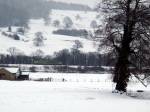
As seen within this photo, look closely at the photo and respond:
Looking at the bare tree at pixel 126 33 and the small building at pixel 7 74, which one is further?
the small building at pixel 7 74

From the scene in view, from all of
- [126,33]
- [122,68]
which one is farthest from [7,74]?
[126,33]

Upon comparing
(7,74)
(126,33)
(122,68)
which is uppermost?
(126,33)

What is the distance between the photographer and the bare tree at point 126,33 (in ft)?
115

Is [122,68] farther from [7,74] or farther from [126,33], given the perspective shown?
[7,74]

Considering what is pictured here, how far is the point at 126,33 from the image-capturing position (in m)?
36.2

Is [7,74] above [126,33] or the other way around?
the other way around

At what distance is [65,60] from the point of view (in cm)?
17088

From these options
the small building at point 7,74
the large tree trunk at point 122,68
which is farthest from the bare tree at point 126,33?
the small building at point 7,74

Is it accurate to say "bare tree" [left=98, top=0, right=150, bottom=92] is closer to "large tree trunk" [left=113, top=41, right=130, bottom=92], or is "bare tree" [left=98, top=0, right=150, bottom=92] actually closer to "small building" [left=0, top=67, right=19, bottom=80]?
"large tree trunk" [left=113, top=41, right=130, bottom=92]

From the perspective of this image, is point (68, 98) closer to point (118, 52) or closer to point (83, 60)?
point (118, 52)

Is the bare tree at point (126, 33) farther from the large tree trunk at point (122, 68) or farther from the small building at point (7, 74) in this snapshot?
the small building at point (7, 74)

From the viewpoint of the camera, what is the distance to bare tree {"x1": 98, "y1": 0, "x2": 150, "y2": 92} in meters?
35.2

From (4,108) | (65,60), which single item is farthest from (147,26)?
(65,60)

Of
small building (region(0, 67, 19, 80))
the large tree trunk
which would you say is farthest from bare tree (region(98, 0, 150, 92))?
small building (region(0, 67, 19, 80))
